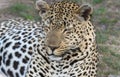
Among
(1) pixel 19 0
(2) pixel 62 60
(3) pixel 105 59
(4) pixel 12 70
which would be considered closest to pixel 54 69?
(2) pixel 62 60

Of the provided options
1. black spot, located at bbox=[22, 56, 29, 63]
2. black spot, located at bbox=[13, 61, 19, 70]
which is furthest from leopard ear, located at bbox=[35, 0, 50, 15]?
black spot, located at bbox=[13, 61, 19, 70]

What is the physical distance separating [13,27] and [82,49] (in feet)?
7.63

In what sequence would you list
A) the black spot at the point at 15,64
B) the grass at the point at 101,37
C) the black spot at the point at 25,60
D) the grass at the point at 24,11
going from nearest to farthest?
the black spot at the point at 25,60
the black spot at the point at 15,64
the grass at the point at 101,37
the grass at the point at 24,11

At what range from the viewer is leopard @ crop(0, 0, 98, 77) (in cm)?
605

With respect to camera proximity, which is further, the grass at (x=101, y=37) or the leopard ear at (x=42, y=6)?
the grass at (x=101, y=37)

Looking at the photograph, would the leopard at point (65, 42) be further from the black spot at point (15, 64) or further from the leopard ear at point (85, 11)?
→ the black spot at point (15, 64)

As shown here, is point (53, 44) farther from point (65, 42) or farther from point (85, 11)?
point (85, 11)

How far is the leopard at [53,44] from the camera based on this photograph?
6.05 meters

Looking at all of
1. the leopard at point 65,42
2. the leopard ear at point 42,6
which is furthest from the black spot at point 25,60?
the leopard ear at point 42,6

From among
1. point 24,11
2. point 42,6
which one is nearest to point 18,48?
point 42,6

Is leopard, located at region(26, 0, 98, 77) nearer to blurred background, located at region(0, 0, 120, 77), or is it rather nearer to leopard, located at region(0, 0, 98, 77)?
leopard, located at region(0, 0, 98, 77)

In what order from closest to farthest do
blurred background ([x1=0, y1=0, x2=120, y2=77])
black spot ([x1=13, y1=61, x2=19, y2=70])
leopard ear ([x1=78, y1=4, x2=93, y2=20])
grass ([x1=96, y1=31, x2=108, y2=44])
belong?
leopard ear ([x1=78, y1=4, x2=93, y2=20]) < black spot ([x1=13, y1=61, x2=19, y2=70]) < blurred background ([x1=0, y1=0, x2=120, y2=77]) < grass ([x1=96, y1=31, x2=108, y2=44])

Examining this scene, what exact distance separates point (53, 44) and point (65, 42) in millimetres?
234

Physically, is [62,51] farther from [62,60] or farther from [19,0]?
[19,0]
